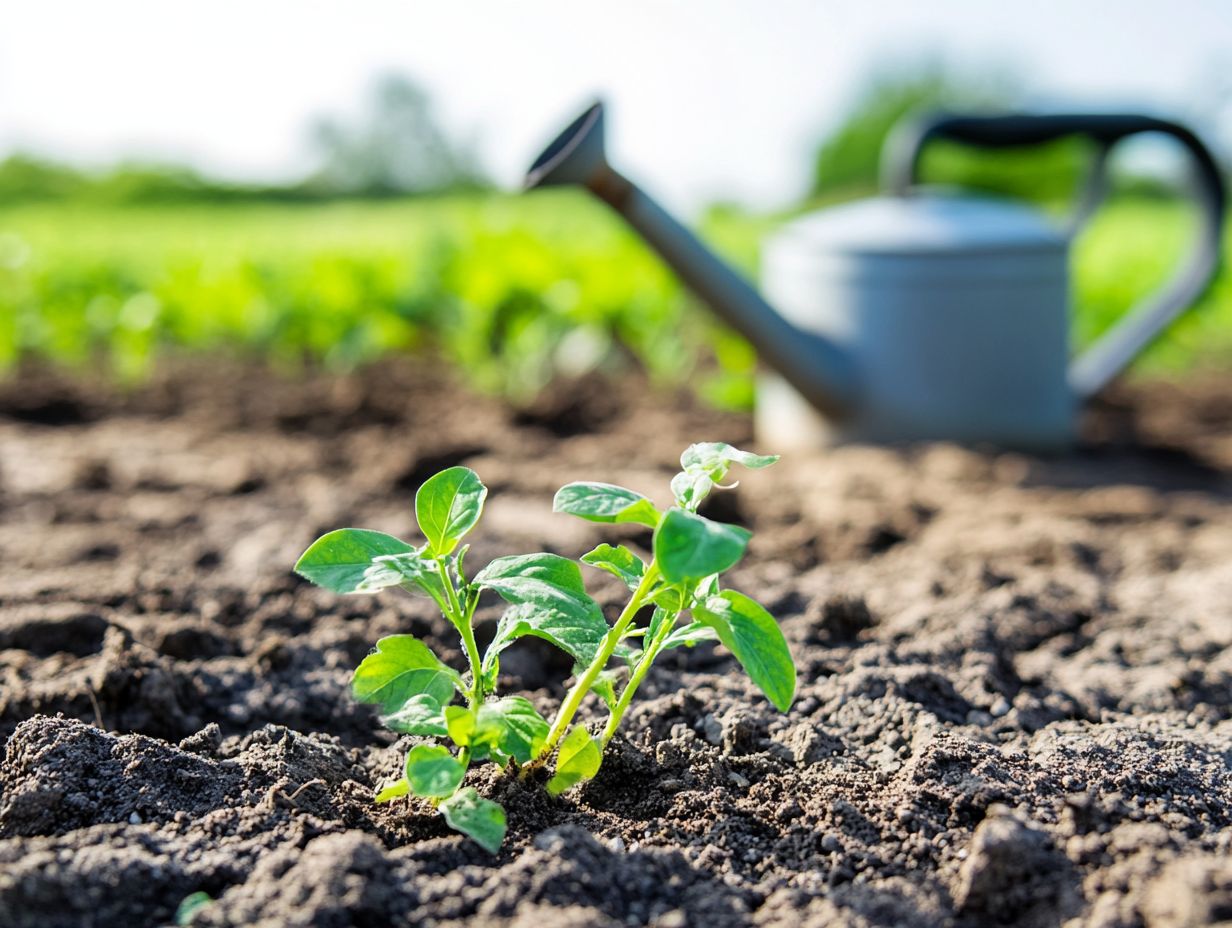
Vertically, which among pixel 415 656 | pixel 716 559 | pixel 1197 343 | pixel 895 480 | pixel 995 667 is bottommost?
pixel 1197 343

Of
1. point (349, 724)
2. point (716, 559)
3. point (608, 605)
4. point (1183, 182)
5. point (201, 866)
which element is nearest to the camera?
point (716, 559)

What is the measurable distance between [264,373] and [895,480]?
2.14 meters

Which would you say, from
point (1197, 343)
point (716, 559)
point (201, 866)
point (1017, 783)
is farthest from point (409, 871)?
point (1197, 343)

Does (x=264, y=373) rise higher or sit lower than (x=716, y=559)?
lower

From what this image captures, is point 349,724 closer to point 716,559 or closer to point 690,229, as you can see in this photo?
point 716,559

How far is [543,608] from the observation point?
92 centimetres

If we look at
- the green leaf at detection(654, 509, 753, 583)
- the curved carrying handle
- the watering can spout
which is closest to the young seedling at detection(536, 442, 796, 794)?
the green leaf at detection(654, 509, 753, 583)

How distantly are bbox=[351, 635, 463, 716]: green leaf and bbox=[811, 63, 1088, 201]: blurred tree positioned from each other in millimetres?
12803

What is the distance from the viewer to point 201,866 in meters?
0.88

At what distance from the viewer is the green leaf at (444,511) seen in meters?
0.93

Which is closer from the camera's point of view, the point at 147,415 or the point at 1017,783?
the point at 1017,783

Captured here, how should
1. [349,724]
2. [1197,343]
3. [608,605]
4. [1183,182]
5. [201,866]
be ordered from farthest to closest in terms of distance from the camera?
[1197,343]
[1183,182]
[608,605]
[349,724]
[201,866]

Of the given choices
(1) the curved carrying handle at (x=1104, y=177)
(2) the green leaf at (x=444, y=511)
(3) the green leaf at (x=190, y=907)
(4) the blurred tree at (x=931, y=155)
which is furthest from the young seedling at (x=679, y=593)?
(4) the blurred tree at (x=931, y=155)

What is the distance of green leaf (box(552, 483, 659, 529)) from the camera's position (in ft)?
2.71
